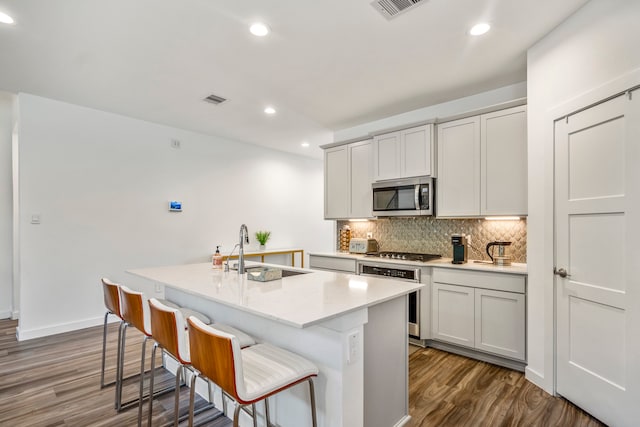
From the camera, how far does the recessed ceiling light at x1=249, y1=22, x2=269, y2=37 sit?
7.39 ft

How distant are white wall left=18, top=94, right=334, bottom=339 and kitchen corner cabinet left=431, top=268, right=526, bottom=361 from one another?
3.50 m

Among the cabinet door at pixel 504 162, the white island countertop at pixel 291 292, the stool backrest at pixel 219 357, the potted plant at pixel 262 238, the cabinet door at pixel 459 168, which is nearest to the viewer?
the stool backrest at pixel 219 357

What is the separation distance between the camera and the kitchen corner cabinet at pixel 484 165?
2896 millimetres

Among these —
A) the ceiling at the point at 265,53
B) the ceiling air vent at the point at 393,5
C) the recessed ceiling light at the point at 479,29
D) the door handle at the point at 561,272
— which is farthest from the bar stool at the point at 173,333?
the recessed ceiling light at the point at 479,29

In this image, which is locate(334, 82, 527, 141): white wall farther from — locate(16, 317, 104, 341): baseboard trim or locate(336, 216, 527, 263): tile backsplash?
locate(16, 317, 104, 341): baseboard trim

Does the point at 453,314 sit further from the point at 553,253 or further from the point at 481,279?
the point at 553,253

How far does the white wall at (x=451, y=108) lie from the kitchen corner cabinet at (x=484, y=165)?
358 mm

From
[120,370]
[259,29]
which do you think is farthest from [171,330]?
[259,29]

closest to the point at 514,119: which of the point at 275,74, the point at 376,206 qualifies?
the point at 376,206

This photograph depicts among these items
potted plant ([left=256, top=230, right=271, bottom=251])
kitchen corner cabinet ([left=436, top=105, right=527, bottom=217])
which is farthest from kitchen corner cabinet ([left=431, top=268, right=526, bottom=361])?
potted plant ([left=256, top=230, right=271, bottom=251])

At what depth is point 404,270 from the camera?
135 inches

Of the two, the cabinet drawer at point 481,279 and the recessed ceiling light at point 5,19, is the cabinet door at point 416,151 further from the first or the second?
the recessed ceiling light at point 5,19

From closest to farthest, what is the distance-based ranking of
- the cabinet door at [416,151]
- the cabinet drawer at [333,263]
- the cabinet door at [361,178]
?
the cabinet door at [416,151] → the cabinet drawer at [333,263] → the cabinet door at [361,178]

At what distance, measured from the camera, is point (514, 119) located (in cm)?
292
